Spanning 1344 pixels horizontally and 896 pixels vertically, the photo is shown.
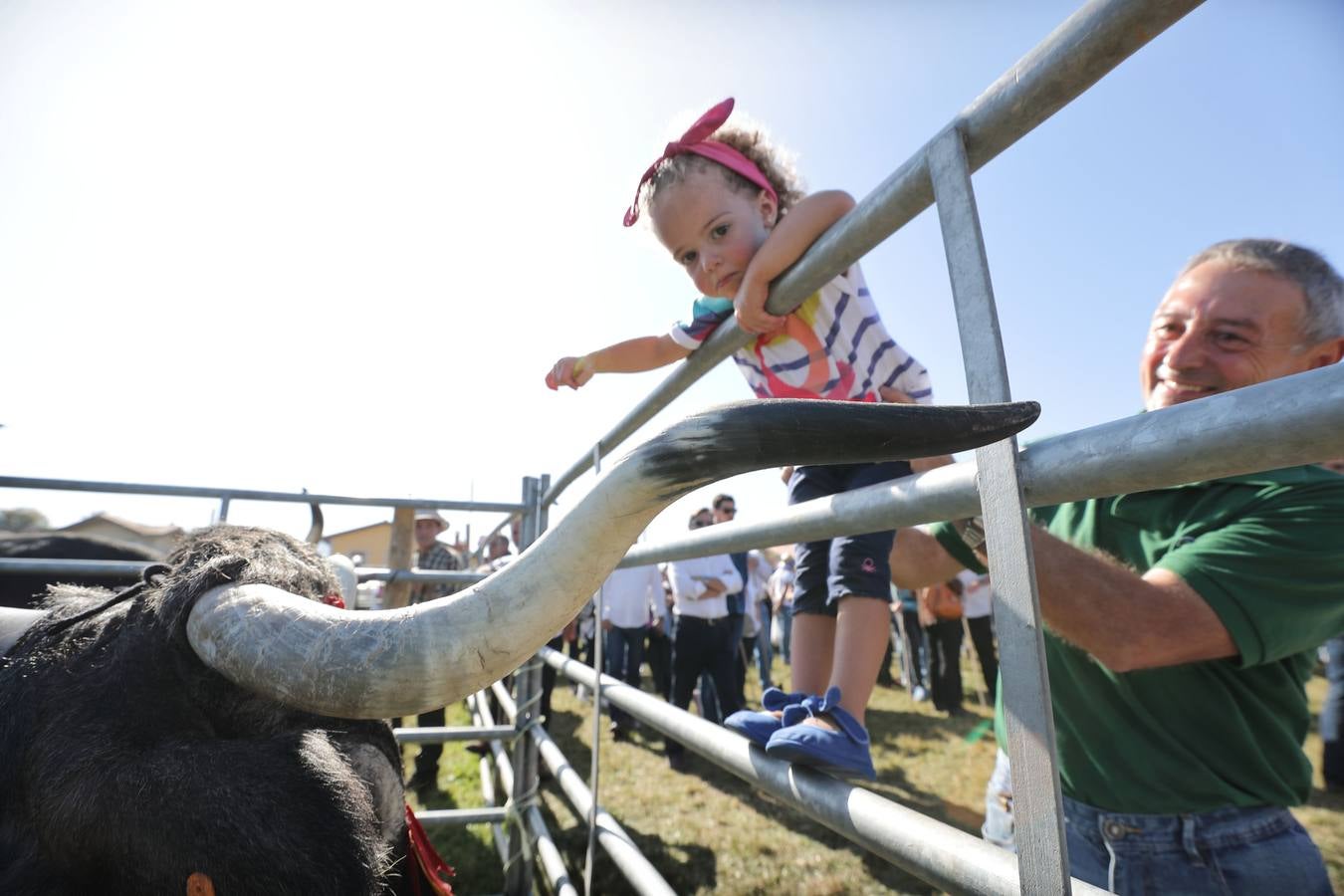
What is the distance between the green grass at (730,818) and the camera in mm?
3342

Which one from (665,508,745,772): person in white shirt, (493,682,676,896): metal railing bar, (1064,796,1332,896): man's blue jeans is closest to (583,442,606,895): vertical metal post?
(493,682,676,896): metal railing bar

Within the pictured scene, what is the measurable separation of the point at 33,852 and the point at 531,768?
232 centimetres

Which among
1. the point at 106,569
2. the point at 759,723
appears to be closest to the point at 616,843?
the point at 759,723

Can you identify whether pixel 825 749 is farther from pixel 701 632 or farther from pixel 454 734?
pixel 701 632

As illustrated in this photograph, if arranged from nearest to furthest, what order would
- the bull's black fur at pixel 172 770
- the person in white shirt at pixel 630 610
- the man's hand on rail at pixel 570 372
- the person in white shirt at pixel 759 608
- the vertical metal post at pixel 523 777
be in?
the bull's black fur at pixel 172 770, the man's hand on rail at pixel 570 372, the vertical metal post at pixel 523 777, the person in white shirt at pixel 630 610, the person in white shirt at pixel 759 608

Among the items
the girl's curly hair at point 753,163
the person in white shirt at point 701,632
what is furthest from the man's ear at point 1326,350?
the person in white shirt at point 701,632

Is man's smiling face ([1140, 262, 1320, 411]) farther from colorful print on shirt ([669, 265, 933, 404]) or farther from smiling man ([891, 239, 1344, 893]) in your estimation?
colorful print on shirt ([669, 265, 933, 404])

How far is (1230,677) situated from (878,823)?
3.68 ft

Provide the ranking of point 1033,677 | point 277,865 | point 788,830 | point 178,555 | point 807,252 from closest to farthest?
point 1033,677 < point 277,865 < point 807,252 < point 178,555 < point 788,830

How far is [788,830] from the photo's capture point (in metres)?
3.95

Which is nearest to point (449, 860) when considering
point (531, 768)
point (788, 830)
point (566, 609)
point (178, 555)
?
point (531, 768)

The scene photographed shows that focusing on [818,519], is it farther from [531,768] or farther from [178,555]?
[531,768]

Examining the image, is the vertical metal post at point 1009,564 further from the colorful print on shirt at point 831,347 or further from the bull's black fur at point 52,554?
the bull's black fur at point 52,554

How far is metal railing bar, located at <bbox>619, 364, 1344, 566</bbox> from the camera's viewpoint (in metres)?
0.52
